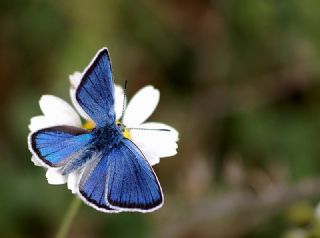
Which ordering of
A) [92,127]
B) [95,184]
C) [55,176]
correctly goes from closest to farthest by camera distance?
[95,184] < [55,176] < [92,127]

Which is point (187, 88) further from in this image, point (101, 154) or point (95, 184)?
point (95, 184)

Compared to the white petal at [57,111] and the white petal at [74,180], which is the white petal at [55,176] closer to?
the white petal at [74,180]

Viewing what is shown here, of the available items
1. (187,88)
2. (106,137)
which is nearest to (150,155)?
(106,137)

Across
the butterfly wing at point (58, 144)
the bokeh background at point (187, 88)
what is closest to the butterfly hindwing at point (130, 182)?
the butterfly wing at point (58, 144)

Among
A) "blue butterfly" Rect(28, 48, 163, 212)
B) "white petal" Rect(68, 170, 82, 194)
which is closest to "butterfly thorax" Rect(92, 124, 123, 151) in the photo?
"blue butterfly" Rect(28, 48, 163, 212)

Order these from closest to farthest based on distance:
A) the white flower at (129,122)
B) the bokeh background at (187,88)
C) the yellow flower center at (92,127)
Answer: the white flower at (129,122) → the yellow flower center at (92,127) → the bokeh background at (187,88)

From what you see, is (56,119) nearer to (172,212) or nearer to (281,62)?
(172,212)

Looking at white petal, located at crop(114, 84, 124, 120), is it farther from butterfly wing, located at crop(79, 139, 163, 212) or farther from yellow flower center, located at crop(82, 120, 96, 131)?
butterfly wing, located at crop(79, 139, 163, 212)

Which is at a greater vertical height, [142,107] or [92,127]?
[142,107]
